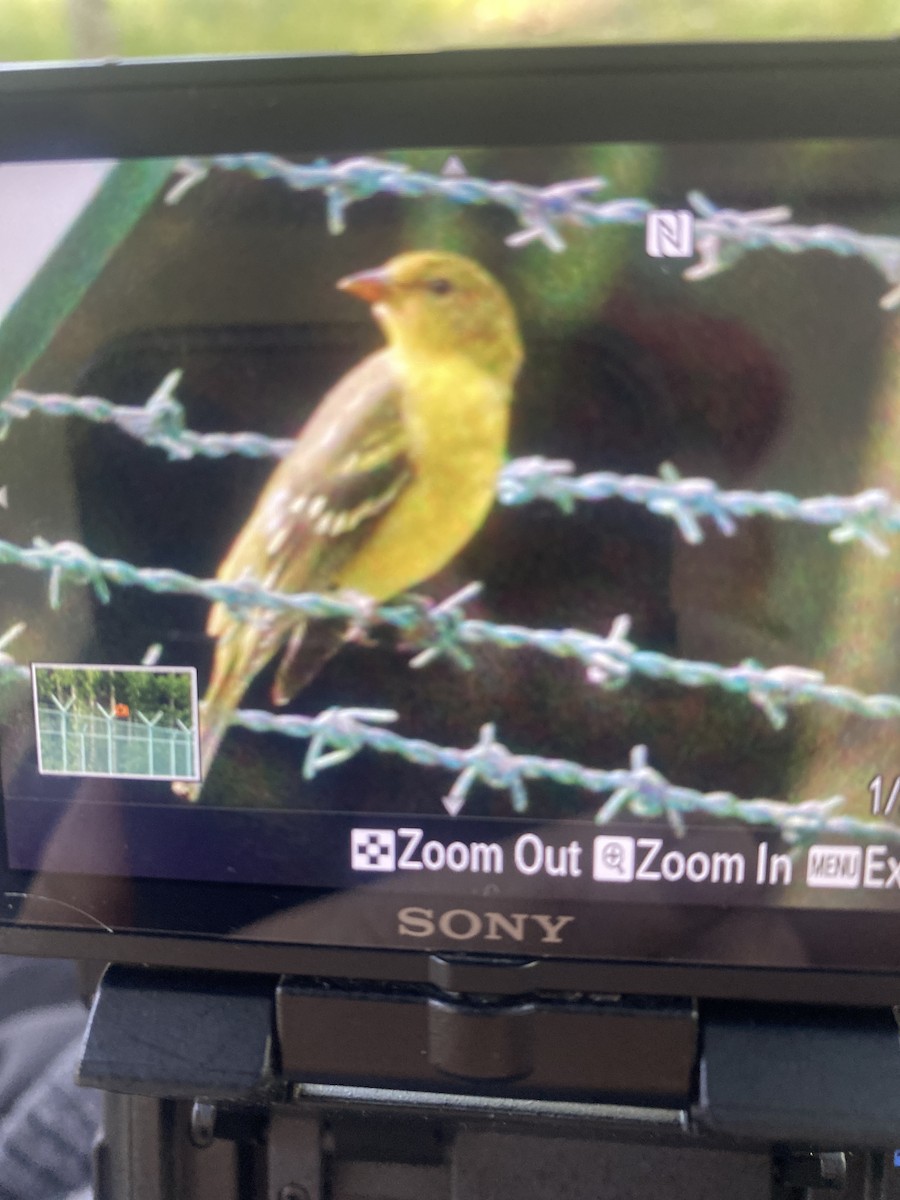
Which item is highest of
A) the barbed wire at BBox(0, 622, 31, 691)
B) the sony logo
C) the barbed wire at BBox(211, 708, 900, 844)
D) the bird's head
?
the bird's head

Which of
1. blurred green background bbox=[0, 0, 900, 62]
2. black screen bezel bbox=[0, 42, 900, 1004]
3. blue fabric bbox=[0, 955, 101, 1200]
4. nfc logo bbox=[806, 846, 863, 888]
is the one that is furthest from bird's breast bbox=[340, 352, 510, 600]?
blue fabric bbox=[0, 955, 101, 1200]

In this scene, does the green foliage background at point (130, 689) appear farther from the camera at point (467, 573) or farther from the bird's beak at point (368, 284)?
the bird's beak at point (368, 284)

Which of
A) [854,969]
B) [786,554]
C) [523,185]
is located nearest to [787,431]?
[786,554]

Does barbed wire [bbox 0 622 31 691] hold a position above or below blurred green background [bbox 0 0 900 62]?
below

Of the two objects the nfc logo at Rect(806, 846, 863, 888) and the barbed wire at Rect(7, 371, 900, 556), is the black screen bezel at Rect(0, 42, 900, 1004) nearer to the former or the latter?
the nfc logo at Rect(806, 846, 863, 888)

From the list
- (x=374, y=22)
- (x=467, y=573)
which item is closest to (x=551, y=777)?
(x=467, y=573)
